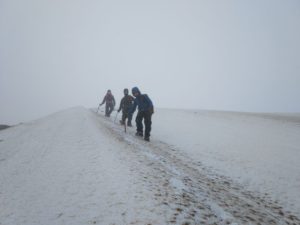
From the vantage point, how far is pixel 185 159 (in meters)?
9.58

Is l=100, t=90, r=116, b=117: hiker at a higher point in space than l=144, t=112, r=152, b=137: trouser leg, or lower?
higher

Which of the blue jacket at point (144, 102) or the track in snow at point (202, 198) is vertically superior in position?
the blue jacket at point (144, 102)

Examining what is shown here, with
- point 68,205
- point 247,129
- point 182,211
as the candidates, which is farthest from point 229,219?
point 247,129

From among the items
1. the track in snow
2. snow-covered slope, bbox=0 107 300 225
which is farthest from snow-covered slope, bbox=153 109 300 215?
the track in snow

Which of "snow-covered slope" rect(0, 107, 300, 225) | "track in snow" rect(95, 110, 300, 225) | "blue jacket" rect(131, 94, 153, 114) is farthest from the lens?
"blue jacket" rect(131, 94, 153, 114)

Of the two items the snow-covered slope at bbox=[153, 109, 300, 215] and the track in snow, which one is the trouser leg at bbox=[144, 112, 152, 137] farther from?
the track in snow

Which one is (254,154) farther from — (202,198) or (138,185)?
(138,185)

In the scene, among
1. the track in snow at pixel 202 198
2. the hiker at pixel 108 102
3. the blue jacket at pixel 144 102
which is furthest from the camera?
the hiker at pixel 108 102

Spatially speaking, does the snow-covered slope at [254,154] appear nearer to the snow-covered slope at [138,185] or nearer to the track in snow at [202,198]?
the snow-covered slope at [138,185]

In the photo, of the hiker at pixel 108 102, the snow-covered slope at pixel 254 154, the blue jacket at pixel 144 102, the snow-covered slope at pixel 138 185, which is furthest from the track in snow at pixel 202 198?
the hiker at pixel 108 102

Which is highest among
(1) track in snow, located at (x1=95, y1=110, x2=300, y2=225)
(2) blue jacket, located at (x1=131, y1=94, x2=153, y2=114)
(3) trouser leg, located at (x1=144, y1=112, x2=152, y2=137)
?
(2) blue jacket, located at (x1=131, y1=94, x2=153, y2=114)

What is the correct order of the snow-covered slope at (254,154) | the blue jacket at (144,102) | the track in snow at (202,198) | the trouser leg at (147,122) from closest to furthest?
the track in snow at (202,198) → the snow-covered slope at (254,154) → the trouser leg at (147,122) → the blue jacket at (144,102)

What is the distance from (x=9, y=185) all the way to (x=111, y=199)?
9.25 ft

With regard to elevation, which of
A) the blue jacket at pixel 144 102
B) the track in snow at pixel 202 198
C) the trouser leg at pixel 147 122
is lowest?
the track in snow at pixel 202 198
